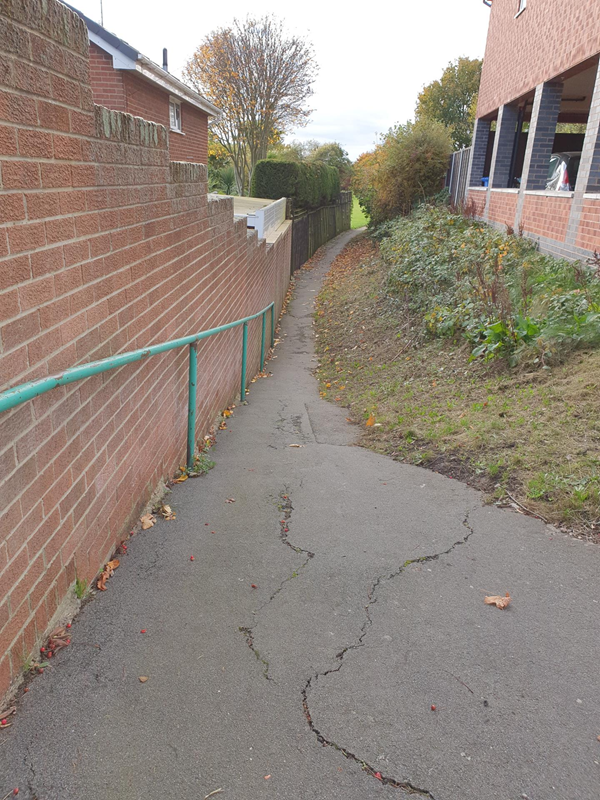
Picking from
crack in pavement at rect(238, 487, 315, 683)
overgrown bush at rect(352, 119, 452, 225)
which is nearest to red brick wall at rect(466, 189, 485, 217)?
overgrown bush at rect(352, 119, 452, 225)

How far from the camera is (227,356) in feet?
Result: 22.6

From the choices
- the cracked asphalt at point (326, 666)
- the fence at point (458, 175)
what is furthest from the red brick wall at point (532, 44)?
the cracked asphalt at point (326, 666)

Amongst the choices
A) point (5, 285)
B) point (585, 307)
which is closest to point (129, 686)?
point (5, 285)

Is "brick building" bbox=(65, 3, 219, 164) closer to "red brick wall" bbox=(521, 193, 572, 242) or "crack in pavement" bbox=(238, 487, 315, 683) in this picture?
"red brick wall" bbox=(521, 193, 572, 242)

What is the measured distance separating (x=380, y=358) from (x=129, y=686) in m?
8.01

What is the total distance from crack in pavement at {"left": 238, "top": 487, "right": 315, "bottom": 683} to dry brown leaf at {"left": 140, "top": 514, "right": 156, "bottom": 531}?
78 cm

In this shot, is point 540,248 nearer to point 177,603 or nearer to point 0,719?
point 177,603

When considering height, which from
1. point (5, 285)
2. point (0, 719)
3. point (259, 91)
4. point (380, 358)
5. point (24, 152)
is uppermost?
point (259, 91)

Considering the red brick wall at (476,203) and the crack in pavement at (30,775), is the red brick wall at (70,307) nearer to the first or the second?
the crack in pavement at (30,775)

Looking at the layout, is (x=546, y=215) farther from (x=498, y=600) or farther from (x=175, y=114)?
(x=175, y=114)

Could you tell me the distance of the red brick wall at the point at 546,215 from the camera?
952cm

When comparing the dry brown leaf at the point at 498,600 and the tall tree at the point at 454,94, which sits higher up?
the tall tree at the point at 454,94

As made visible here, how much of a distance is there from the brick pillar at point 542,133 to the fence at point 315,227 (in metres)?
11.4

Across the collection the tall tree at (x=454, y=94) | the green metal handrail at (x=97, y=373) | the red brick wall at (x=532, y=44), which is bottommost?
the green metal handrail at (x=97, y=373)
